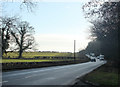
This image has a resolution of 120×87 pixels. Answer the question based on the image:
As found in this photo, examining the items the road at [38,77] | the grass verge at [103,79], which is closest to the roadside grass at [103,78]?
the grass verge at [103,79]

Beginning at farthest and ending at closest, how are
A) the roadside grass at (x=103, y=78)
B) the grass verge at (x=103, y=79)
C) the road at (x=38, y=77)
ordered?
the road at (x=38, y=77) → the roadside grass at (x=103, y=78) → the grass verge at (x=103, y=79)

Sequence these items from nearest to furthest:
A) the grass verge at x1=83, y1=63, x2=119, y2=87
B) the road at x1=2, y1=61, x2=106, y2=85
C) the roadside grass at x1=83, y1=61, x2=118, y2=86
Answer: the grass verge at x1=83, y1=63, x2=119, y2=87 → the roadside grass at x1=83, y1=61, x2=118, y2=86 → the road at x1=2, y1=61, x2=106, y2=85

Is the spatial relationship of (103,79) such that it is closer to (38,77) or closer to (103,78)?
(103,78)

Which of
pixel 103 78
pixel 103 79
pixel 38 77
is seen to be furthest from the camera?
pixel 38 77

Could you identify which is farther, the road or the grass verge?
the road

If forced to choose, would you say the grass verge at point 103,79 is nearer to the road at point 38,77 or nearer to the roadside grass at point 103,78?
the roadside grass at point 103,78

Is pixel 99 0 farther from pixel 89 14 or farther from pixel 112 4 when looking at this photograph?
pixel 89 14

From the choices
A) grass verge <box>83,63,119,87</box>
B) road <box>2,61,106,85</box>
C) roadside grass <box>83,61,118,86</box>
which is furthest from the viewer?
road <box>2,61,106,85</box>

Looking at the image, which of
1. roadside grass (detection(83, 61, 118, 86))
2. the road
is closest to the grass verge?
roadside grass (detection(83, 61, 118, 86))

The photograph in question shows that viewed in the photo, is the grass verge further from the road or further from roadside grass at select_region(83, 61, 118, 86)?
the road

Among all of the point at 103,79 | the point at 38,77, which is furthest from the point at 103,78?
the point at 38,77

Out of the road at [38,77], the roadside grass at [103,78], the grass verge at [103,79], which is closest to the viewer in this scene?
the grass verge at [103,79]

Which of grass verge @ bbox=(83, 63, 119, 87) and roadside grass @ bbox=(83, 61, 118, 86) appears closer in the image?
grass verge @ bbox=(83, 63, 119, 87)

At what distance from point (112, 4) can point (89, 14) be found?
2715mm
